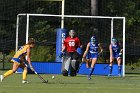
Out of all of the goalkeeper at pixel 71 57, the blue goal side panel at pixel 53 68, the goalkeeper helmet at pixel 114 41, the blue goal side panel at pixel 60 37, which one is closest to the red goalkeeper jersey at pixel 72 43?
the goalkeeper at pixel 71 57

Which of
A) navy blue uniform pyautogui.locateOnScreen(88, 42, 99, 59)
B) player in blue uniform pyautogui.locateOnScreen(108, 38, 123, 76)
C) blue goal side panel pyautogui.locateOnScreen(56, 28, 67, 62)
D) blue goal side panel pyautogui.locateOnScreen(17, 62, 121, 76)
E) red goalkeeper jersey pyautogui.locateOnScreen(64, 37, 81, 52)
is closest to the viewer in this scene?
red goalkeeper jersey pyautogui.locateOnScreen(64, 37, 81, 52)

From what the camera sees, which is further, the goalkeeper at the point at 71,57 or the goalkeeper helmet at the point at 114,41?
the goalkeeper helmet at the point at 114,41

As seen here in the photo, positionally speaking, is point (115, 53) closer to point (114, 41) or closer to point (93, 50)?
point (114, 41)

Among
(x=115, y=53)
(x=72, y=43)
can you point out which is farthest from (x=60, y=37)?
(x=72, y=43)

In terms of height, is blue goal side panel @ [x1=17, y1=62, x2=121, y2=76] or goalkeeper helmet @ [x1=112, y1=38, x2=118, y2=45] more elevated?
goalkeeper helmet @ [x1=112, y1=38, x2=118, y2=45]

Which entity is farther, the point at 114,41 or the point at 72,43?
the point at 114,41

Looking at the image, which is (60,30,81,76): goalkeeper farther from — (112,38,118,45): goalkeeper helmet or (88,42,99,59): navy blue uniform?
(112,38,118,45): goalkeeper helmet

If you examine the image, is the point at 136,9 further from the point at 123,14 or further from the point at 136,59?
the point at 136,59

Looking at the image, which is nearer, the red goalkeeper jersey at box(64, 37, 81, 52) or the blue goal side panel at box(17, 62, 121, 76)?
the red goalkeeper jersey at box(64, 37, 81, 52)

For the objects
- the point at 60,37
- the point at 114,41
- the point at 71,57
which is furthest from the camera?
the point at 60,37

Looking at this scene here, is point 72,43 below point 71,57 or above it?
above

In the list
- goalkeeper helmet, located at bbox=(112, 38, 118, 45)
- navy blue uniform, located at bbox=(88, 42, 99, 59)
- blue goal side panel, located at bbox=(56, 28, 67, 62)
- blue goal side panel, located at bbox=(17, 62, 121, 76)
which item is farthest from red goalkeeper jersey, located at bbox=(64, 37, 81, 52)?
blue goal side panel, located at bbox=(56, 28, 67, 62)

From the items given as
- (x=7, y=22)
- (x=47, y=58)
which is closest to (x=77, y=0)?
(x=7, y=22)

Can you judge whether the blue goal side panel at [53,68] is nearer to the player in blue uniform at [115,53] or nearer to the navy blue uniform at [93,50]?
the player in blue uniform at [115,53]
